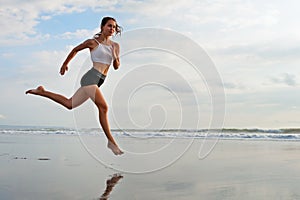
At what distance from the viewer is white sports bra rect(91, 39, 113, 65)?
367cm

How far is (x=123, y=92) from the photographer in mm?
3990

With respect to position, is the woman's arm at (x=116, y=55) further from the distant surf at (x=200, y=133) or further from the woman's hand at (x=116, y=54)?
the distant surf at (x=200, y=133)

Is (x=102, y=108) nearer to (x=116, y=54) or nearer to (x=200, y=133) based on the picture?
(x=116, y=54)

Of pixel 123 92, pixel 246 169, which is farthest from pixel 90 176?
pixel 123 92

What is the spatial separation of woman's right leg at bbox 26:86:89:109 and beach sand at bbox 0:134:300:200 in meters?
0.53

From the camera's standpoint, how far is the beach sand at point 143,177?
5.77 m

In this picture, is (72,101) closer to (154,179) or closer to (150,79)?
(150,79)

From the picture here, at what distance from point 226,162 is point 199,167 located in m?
1.49

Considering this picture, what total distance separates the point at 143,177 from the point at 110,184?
112cm

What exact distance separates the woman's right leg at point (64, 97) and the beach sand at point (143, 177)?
0.53 meters

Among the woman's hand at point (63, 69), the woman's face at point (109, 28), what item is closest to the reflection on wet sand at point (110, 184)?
the woman's hand at point (63, 69)

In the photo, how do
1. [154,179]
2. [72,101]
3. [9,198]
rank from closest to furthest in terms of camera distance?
[72,101]
[9,198]
[154,179]

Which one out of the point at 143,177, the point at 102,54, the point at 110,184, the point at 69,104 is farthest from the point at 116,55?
the point at 143,177

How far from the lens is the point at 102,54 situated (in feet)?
12.1
